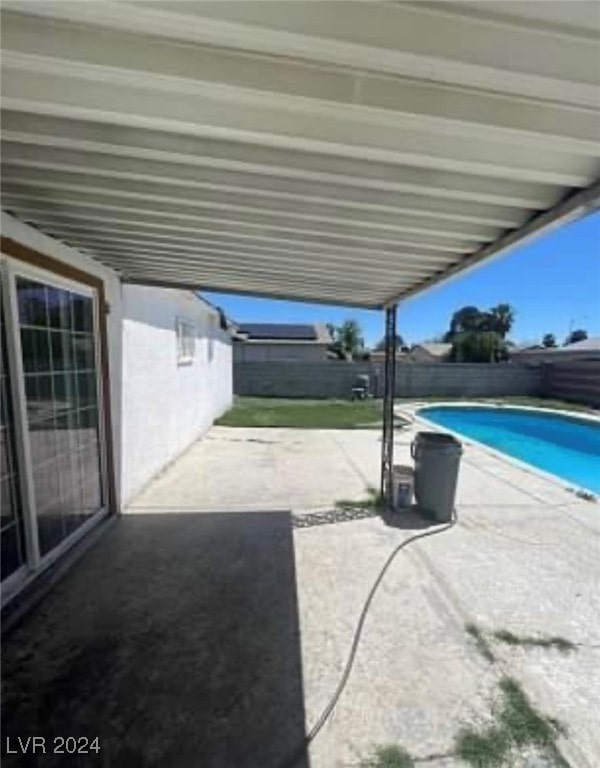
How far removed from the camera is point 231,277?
6.42 m

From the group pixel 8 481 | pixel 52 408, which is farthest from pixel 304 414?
pixel 8 481

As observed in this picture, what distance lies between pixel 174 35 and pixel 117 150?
106 cm

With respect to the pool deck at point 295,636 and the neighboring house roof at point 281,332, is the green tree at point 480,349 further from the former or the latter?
the pool deck at point 295,636

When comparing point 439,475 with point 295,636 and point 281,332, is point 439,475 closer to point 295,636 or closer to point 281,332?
point 295,636

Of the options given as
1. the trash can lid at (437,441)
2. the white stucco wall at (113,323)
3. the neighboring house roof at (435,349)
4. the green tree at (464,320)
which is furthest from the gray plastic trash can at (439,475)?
the green tree at (464,320)

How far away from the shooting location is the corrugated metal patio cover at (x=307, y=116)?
156cm

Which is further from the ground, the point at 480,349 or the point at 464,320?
the point at 464,320

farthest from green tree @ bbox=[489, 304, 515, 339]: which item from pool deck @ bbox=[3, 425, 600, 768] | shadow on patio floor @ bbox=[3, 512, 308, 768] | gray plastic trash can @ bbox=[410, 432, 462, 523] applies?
shadow on patio floor @ bbox=[3, 512, 308, 768]

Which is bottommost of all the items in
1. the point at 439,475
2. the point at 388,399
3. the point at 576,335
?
the point at 439,475

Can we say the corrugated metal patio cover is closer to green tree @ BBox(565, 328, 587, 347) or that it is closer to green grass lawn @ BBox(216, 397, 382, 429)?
green grass lawn @ BBox(216, 397, 382, 429)

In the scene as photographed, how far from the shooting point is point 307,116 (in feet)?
7.09

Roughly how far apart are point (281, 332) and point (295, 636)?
3377 centimetres

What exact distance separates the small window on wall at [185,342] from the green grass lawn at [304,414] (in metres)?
3.70
